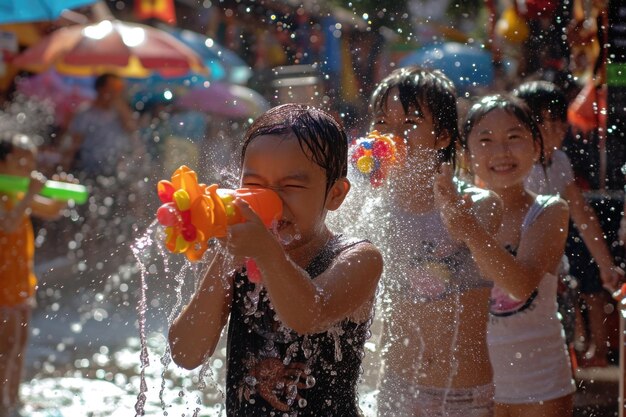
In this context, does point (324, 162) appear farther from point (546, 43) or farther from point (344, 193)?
point (546, 43)

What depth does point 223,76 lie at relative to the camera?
12.7m

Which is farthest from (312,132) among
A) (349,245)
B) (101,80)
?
(101,80)

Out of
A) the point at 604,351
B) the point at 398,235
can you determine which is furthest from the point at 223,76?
the point at 398,235

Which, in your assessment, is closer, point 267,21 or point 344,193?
point 344,193

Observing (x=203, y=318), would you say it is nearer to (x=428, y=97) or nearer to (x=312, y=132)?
(x=312, y=132)

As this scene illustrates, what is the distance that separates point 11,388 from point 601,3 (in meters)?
3.51

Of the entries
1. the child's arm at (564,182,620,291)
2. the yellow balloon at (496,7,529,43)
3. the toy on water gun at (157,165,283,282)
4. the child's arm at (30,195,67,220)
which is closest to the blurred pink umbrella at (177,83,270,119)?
the yellow balloon at (496,7,529,43)

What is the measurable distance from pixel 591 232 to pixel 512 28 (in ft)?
10.9

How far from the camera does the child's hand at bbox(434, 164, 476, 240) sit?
2818mm

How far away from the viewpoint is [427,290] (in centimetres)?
291

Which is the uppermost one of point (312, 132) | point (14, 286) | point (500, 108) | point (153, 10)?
point (153, 10)

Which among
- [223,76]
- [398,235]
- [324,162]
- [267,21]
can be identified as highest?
[267,21]

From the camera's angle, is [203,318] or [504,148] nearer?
[203,318]

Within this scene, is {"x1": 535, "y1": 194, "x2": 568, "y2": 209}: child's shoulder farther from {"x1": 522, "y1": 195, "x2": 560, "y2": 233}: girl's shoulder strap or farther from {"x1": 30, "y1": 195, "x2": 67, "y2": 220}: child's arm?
{"x1": 30, "y1": 195, "x2": 67, "y2": 220}: child's arm
